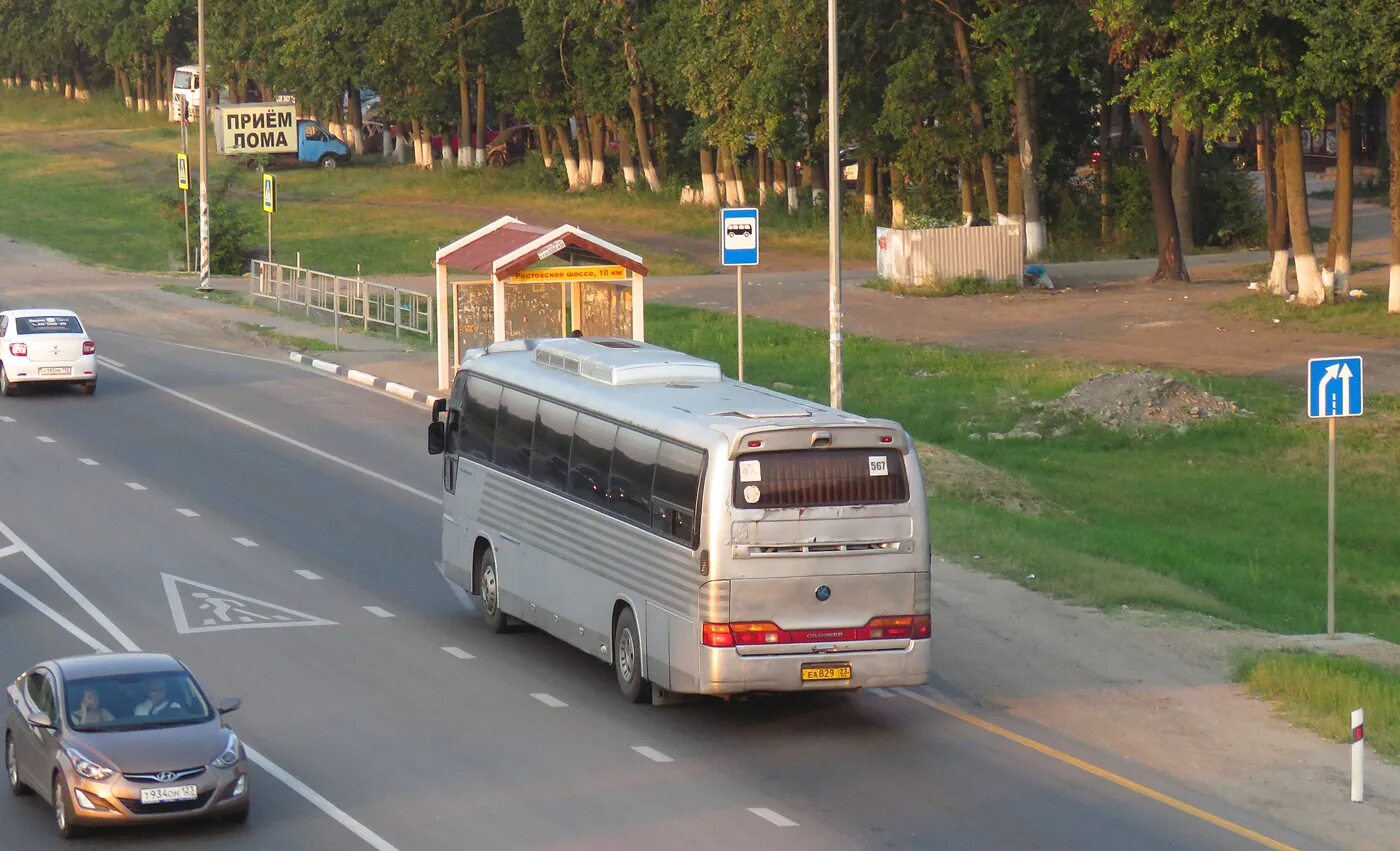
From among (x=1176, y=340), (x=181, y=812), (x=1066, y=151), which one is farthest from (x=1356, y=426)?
(x=1066, y=151)

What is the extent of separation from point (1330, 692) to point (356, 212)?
65096 millimetres

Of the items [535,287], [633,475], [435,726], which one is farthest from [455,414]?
[535,287]

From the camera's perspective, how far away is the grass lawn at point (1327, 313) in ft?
141

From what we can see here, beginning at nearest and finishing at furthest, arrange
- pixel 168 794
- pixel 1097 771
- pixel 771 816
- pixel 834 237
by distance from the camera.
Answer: pixel 168 794, pixel 771 816, pixel 1097 771, pixel 834 237

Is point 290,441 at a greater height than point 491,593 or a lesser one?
greater

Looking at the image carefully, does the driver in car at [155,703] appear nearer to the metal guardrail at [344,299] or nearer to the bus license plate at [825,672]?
the bus license plate at [825,672]

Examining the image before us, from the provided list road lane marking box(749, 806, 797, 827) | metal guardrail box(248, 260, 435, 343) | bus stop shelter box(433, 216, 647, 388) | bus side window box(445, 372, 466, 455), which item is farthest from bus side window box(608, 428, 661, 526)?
metal guardrail box(248, 260, 435, 343)

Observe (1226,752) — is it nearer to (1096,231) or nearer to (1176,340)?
(1176,340)

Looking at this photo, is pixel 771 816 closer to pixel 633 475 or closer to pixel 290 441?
pixel 633 475

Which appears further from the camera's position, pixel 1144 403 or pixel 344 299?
pixel 344 299

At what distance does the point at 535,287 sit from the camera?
35000mm

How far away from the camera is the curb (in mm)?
35344

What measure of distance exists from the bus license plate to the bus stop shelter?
1789cm

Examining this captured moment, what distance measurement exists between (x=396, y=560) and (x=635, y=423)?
6972 millimetres
